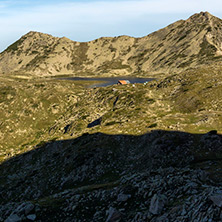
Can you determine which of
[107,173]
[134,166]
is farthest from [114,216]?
[107,173]

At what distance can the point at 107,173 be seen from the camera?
4428 cm

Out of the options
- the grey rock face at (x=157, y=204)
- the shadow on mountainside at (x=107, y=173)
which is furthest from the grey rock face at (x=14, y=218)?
the grey rock face at (x=157, y=204)

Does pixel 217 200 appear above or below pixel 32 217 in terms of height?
above

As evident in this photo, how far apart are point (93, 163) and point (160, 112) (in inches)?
1459

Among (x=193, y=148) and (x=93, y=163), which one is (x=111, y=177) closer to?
(x=93, y=163)

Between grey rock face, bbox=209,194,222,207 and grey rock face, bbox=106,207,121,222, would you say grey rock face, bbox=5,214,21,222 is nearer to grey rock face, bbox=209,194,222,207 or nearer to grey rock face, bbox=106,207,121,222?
grey rock face, bbox=106,207,121,222

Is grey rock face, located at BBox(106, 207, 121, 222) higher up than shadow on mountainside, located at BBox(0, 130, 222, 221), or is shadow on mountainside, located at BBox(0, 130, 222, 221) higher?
grey rock face, located at BBox(106, 207, 121, 222)

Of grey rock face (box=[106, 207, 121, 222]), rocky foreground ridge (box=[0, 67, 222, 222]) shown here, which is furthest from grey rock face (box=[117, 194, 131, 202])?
grey rock face (box=[106, 207, 121, 222])

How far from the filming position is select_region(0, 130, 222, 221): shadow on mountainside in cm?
2472

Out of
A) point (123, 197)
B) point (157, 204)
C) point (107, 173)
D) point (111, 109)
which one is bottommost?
point (107, 173)

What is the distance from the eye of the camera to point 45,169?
55094 millimetres

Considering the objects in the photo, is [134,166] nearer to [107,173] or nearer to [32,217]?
[107,173]

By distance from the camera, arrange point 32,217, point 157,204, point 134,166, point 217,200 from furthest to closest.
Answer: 1. point 134,166
2. point 32,217
3. point 157,204
4. point 217,200

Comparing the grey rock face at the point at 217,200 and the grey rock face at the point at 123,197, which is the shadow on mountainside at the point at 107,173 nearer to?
the grey rock face at the point at 123,197
